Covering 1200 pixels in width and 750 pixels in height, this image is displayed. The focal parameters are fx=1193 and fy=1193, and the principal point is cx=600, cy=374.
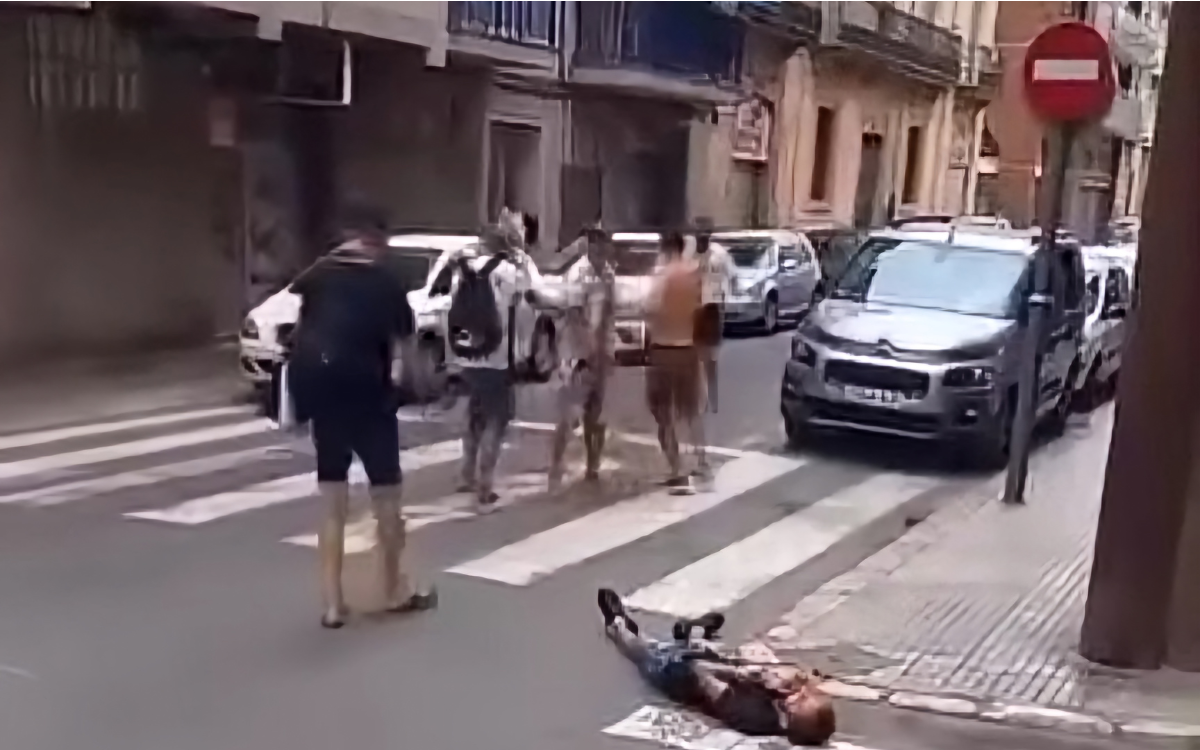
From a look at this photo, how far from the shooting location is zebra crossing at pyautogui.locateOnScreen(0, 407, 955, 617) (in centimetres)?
229

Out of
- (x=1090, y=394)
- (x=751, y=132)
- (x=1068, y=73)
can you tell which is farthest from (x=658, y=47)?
(x=1090, y=394)

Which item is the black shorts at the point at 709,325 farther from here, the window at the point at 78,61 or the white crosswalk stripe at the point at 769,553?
the window at the point at 78,61

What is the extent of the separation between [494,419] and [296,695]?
2.11 ft

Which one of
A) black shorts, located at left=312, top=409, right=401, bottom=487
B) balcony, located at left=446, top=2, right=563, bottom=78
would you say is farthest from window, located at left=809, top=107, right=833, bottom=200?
black shorts, located at left=312, top=409, right=401, bottom=487

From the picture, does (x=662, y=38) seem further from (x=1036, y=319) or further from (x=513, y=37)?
(x=1036, y=319)

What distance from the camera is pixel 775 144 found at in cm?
233

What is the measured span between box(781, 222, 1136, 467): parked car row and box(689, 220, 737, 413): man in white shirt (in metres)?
0.15

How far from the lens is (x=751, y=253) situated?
7.54ft

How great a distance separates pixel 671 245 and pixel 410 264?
1.62 feet

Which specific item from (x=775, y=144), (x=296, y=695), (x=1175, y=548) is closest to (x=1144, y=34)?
(x=775, y=144)

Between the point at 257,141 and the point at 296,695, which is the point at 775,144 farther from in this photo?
the point at 296,695

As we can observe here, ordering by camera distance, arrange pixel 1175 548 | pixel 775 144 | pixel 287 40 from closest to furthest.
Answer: pixel 287 40
pixel 775 144
pixel 1175 548

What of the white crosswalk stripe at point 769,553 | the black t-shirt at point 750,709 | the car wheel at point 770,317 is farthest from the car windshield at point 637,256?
the black t-shirt at point 750,709

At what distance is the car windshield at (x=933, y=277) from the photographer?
7.31ft
